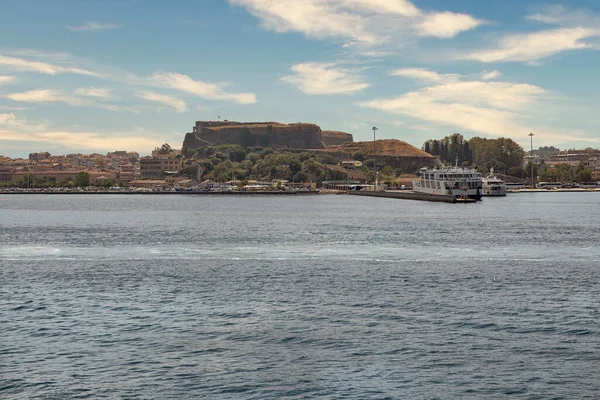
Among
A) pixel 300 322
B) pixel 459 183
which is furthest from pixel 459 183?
pixel 300 322

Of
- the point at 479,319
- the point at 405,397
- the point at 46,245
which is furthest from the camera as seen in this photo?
the point at 46,245

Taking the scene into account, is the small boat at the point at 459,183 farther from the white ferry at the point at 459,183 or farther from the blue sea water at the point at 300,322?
the blue sea water at the point at 300,322

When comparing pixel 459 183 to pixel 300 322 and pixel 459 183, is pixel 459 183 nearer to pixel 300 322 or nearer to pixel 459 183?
pixel 459 183

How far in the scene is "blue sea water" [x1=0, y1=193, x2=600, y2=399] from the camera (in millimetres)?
25359

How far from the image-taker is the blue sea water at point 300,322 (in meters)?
25.4

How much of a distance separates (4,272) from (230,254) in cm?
1719

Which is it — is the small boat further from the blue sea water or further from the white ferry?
the blue sea water

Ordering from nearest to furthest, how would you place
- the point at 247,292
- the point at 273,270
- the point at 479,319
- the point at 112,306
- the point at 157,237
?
the point at 479,319 → the point at 112,306 → the point at 247,292 → the point at 273,270 → the point at 157,237

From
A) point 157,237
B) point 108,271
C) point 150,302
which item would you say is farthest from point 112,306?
point 157,237

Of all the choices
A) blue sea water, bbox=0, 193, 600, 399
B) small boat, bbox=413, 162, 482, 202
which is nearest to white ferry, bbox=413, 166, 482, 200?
small boat, bbox=413, 162, 482, 202

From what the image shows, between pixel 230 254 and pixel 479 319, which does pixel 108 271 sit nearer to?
pixel 230 254

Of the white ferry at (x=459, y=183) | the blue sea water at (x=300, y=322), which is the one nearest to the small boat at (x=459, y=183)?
the white ferry at (x=459, y=183)

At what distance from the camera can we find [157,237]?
77.9 metres

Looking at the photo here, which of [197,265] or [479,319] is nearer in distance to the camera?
[479,319]
